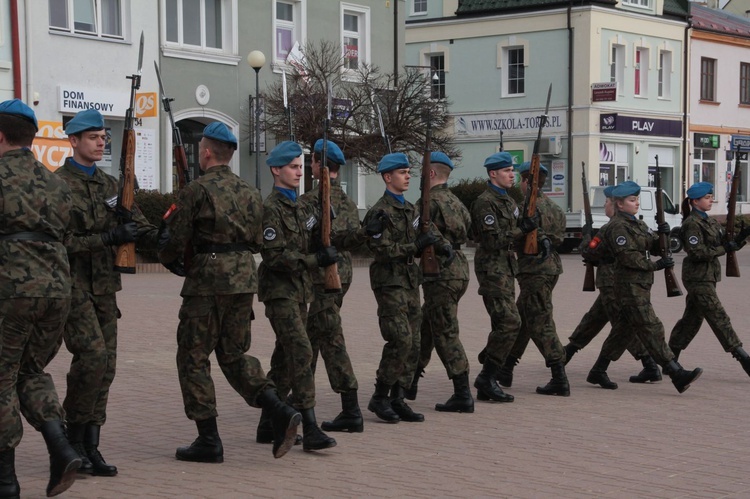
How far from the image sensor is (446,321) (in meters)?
9.68

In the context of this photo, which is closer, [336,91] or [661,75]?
[336,91]

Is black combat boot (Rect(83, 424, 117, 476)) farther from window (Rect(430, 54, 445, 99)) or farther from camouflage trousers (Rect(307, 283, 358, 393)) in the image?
window (Rect(430, 54, 445, 99))

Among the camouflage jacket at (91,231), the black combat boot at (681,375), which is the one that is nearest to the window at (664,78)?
the black combat boot at (681,375)

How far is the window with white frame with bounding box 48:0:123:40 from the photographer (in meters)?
25.7

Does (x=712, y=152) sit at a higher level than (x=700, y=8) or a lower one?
lower

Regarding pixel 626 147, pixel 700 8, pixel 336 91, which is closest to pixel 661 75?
pixel 626 147

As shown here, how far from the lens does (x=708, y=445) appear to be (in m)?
8.56

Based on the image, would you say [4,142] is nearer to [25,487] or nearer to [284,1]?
[25,487]

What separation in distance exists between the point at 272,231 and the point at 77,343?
153cm

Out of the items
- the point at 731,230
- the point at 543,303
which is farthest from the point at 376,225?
the point at 731,230

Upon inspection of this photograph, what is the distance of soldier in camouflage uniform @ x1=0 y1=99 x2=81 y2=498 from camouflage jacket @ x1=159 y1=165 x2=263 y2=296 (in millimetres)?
1030

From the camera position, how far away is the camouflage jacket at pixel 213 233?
760 cm

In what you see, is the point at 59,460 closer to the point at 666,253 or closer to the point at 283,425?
the point at 283,425

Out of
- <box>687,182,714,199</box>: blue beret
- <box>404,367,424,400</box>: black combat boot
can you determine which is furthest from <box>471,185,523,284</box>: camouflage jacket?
<box>687,182,714,199</box>: blue beret
